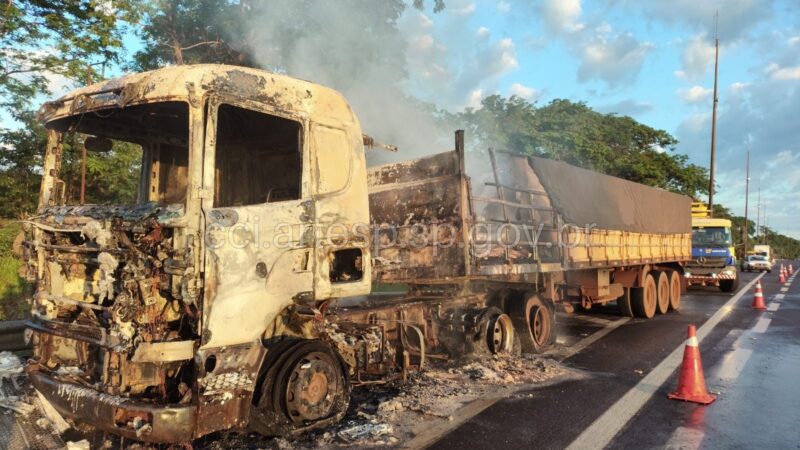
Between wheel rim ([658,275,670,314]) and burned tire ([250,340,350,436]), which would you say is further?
wheel rim ([658,275,670,314])

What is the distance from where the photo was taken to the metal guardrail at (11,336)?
212 inches

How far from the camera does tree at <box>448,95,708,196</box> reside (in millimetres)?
18891

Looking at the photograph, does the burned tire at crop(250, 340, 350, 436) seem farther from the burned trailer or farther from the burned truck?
the burned trailer

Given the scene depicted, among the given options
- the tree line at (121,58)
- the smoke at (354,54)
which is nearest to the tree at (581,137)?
the tree line at (121,58)

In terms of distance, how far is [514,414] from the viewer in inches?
185

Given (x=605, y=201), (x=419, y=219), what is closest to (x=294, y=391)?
(x=419, y=219)

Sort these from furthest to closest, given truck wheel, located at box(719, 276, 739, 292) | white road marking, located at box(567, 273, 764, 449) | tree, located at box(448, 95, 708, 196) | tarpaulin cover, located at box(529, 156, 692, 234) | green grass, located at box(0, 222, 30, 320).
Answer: tree, located at box(448, 95, 708, 196)
truck wheel, located at box(719, 276, 739, 292)
green grass, located at box(0, 222, 30, 320)
tarpaulin cover, located at box(529, 156, 692, 234)
white road marking, located at box(567, 273, 764, 449)

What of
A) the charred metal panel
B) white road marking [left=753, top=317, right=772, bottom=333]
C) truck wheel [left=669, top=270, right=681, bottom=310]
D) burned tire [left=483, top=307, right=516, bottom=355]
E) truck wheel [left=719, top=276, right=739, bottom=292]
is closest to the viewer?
the charred metal panel

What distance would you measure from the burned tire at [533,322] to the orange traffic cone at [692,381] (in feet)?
6.64

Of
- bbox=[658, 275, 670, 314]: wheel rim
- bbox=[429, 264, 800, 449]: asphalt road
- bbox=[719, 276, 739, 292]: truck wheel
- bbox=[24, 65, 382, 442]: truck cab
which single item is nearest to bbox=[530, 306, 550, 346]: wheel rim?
bbox=[429, 264, 800, 449]: asphalt road

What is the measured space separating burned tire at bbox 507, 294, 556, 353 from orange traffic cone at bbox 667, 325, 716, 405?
2.02 meters

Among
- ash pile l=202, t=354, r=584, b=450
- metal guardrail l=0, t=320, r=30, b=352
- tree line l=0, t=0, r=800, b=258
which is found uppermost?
tree line l=0, t=0, r=800, b=258

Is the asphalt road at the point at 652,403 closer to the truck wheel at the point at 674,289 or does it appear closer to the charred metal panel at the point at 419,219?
the charred metal panel at the point at 419,219

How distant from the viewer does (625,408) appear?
491cm
